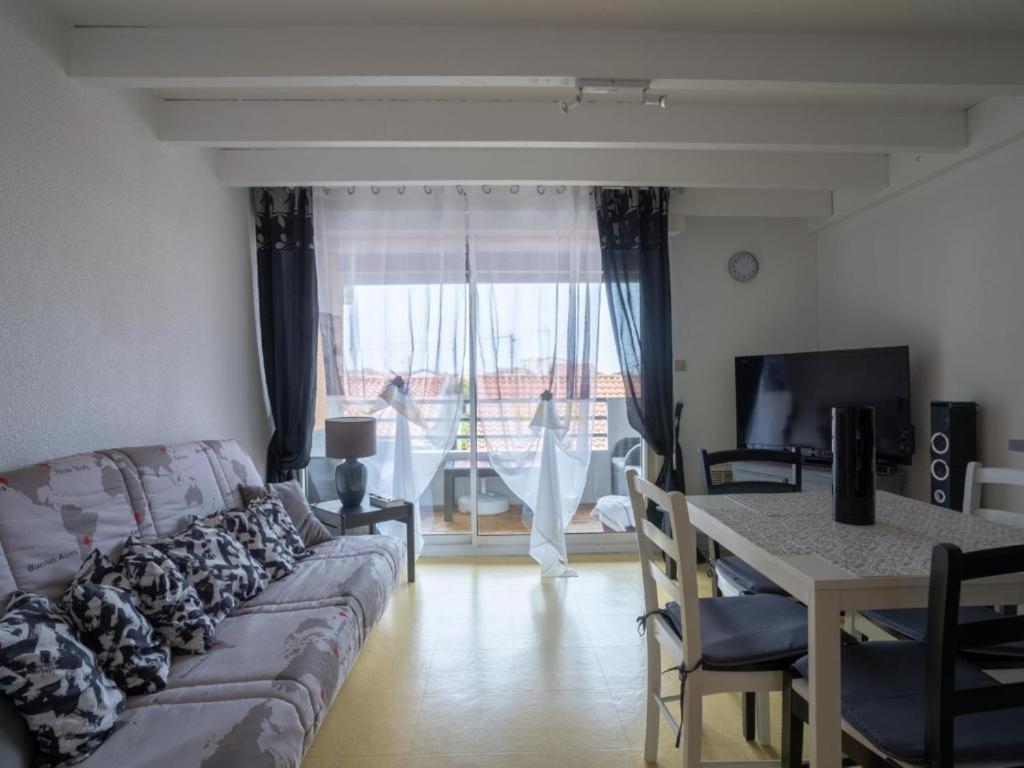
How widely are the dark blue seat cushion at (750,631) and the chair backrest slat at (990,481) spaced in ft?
2.75

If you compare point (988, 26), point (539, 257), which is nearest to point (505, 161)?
point (539, 257)

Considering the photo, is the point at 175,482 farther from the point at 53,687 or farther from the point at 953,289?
the point at 953,289

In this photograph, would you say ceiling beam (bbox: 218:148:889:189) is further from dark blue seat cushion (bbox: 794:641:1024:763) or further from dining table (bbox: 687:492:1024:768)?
dark blue seat cushion (bbox: 794:641:1024:763)

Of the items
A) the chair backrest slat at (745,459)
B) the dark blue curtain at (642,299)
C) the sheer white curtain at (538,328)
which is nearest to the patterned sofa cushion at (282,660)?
the chair backrest slat at (745,459)

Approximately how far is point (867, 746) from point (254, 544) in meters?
2.23

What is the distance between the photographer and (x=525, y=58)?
2.25 meters

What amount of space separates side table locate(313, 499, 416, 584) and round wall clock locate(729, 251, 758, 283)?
291 cm

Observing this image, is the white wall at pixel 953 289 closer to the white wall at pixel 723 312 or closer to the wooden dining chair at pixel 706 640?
the white wall at pixel 723 312

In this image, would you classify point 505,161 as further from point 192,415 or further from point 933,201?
point 933,201

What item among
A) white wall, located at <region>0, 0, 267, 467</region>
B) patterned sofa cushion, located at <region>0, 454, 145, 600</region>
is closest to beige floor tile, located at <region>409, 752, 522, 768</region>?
patterned sofa cushion, located at <region>0, 454, 145, 600</region>

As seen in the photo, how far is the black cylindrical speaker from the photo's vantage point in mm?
1702

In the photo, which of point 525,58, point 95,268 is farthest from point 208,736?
point 525,58

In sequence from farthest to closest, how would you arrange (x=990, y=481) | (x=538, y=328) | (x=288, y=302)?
1. (x=538, y=328)
2. (x=288, y=302)
3. (x=990, y=481)

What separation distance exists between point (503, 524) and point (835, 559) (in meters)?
2.92
